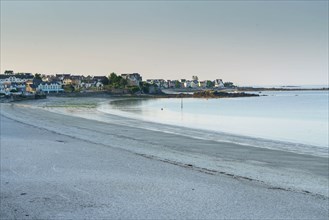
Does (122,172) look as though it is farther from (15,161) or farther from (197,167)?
(15,161)

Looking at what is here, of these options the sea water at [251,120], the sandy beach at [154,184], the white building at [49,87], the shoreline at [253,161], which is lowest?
the sea water at [251,120]

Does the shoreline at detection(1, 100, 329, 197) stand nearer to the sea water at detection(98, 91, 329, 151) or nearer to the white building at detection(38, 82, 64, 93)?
the sea water at detection(98, 91, 329, 151)

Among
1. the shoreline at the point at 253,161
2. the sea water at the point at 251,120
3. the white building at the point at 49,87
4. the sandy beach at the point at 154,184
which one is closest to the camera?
the sandy beach at the point at 154,184

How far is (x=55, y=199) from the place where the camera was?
23.3ft

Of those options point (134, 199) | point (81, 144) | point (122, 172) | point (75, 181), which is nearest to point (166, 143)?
point (81, 144)

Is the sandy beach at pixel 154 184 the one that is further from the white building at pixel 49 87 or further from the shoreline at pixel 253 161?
the white building at pixel 49 87

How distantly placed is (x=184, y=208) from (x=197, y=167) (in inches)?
162

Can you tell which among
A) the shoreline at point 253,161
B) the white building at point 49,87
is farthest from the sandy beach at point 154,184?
the white building at point 49,87

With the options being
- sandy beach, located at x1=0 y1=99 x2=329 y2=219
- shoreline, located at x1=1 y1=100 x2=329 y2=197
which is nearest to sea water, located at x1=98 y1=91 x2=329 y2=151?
shoreline, located at x1=1 y1=100 x2=329 y2=197

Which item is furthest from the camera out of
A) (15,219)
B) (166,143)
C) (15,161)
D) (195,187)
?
(166,143)

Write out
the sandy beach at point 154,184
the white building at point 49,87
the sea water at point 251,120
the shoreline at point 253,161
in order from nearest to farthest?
the sandy beach at point 154,184, the shoreline at point 253,161, the sea water at point 251,120, the white building at point 49,87

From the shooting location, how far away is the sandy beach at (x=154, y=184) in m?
6.55

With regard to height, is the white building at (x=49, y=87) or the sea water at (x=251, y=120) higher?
the white building at (x=49, y=87)

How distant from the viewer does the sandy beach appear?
6.55m
